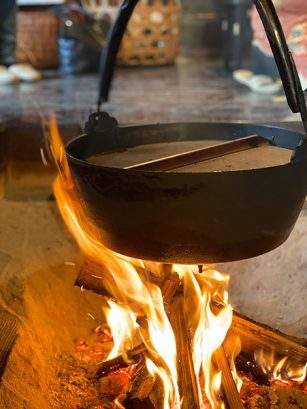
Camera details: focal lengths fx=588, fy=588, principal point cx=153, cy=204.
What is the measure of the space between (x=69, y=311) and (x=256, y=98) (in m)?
3.13

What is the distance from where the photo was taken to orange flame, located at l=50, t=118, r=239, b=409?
1610 millimetres

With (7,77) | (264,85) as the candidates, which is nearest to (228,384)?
(264,85)

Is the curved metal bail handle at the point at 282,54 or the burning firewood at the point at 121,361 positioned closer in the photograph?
the curved metal bail handle at the point at 282,54

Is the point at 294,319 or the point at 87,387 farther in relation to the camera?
the point at 294,319

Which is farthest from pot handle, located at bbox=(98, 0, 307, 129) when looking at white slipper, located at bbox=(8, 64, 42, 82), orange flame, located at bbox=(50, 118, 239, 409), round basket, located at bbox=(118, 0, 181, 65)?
round basket, located at bbox=(118, 0, 181, 65)

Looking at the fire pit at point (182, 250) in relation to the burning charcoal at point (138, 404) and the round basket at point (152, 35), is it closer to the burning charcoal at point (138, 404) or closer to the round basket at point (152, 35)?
the burning charcoal at point (138, 404)

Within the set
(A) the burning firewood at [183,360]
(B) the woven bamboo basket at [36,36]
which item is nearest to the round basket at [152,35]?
(B) the woven bamboo basket at [36,36]

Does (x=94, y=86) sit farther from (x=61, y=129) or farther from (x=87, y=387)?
(x=87, y=387)

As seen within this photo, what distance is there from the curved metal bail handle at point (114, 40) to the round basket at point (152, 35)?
5547 mm

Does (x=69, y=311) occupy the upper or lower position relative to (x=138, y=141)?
lower

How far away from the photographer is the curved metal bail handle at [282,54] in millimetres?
1202

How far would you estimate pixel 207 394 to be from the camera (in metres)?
1.61

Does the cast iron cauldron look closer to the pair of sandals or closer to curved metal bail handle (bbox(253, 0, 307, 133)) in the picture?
curved metal bail handle (bbox(253, 0, 307, 133))

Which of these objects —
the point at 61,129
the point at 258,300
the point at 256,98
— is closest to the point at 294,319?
the point at 258,300
